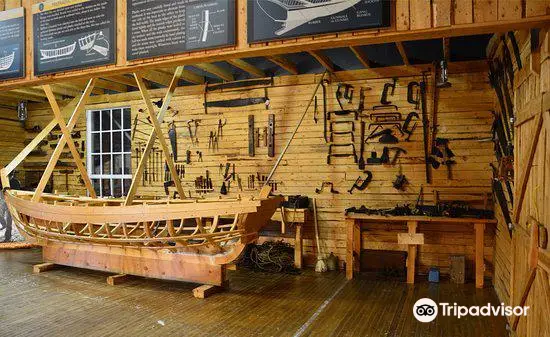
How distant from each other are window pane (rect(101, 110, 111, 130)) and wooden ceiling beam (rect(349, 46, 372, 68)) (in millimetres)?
6010

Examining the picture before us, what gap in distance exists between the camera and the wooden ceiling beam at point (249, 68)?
6588 mm

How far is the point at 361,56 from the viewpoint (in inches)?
237

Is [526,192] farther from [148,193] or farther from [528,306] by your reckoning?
[148,193]

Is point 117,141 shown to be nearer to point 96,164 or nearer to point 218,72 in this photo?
point 96,164

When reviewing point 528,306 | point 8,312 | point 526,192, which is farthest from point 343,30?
point 8,312

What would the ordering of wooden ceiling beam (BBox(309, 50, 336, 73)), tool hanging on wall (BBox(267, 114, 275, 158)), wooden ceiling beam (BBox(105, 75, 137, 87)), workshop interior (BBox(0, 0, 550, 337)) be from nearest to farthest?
workshop interior (BBox(0, 0, 550, 337)) < wooden ceiling beam (BBox(309, 50, 336, 73)) < tool hanging on wall (BBox(267, 114, 275, 158)) < wooden ceiling beam (BBox(105, 75, 137, 87))

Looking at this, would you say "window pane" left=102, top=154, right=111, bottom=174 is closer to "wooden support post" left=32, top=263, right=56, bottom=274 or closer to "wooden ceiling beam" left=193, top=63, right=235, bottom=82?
"wooden support post" left=32, top=263, right=56, bottom=274

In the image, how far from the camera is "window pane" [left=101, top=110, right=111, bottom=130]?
30.7ft

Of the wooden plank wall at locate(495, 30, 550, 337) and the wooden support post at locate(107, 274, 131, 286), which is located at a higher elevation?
the wooden plank wall at locate(495, 30, 550, 337)

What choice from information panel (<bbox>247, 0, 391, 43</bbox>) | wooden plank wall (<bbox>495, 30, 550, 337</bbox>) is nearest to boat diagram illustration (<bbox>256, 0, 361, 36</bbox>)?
information panel (<bbox>247, 0, 391, 43</bbox>)

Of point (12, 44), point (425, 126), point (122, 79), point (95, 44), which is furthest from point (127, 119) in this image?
point (425, 126)

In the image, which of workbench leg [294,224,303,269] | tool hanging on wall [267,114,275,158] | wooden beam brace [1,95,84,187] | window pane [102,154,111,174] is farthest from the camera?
window pane [102,154,111,174]

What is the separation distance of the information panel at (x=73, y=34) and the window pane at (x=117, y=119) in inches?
173

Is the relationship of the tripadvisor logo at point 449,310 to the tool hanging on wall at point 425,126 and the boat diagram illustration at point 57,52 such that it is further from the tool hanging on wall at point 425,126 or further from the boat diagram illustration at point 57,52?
the boat diagram illustration at point 57,52
